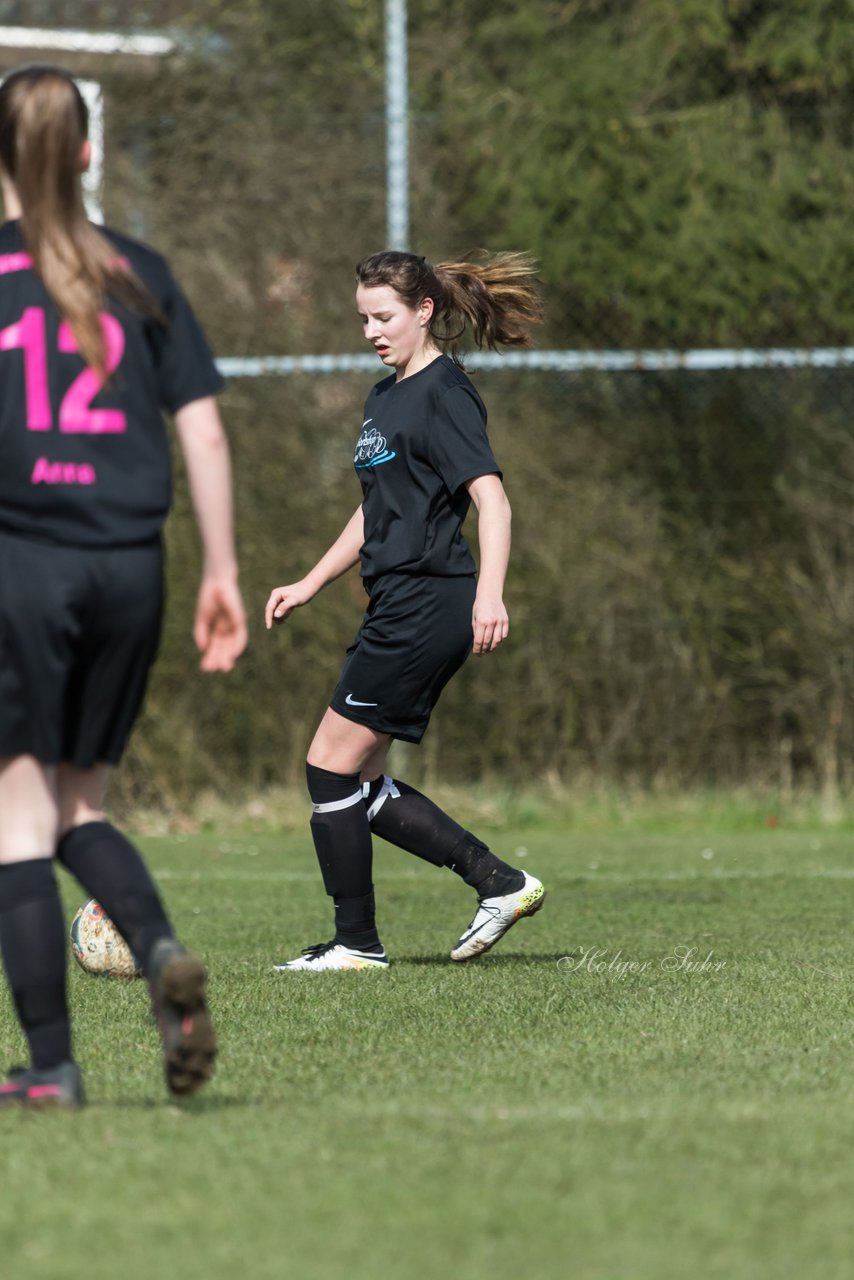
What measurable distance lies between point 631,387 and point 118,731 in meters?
8.42

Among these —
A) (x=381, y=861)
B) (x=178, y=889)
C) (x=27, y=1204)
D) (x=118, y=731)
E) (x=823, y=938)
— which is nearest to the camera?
(x=27, y=1204)

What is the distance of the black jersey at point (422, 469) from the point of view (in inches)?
225

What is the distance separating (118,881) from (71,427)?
31.9 inches

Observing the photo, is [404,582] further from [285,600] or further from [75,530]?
[75,530]

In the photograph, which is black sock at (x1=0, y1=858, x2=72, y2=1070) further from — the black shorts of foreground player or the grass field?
the black shorts of foreground player

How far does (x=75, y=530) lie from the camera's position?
3541 mm

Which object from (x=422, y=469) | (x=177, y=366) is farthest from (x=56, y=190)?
(x=422, y=469)

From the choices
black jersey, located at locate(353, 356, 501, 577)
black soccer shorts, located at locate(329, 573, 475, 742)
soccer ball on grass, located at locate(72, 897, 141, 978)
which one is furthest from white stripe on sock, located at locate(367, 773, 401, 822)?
soccer ball on grass, located at locate(72, 897, 141, 978)

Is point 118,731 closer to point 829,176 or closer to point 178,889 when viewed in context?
point 178,889

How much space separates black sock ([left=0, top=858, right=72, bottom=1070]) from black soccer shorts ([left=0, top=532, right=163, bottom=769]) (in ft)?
0.72

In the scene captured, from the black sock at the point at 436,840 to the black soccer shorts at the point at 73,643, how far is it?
2.45 m

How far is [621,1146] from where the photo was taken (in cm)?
335

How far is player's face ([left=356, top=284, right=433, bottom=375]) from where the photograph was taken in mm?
5824

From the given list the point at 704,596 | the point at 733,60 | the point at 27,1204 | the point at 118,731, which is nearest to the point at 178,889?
the point at 704,596
